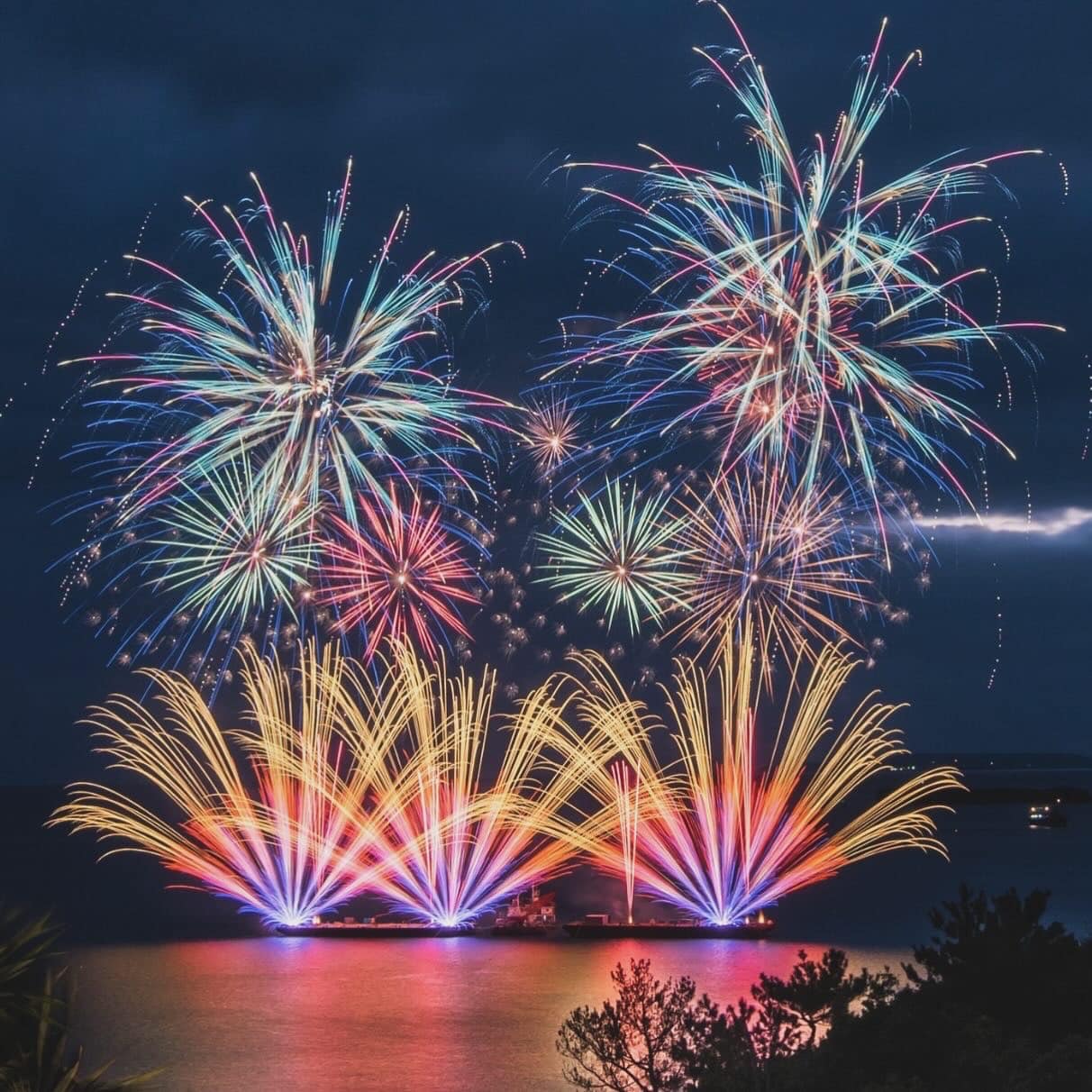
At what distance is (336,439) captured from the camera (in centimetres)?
3419

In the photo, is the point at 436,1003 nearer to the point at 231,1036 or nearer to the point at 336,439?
the point at 231,1036

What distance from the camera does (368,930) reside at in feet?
238

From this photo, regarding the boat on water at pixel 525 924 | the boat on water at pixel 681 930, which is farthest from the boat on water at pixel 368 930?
the boat on water at pixel 681 930

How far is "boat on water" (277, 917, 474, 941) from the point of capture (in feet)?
239

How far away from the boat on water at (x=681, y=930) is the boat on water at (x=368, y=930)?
6.12m

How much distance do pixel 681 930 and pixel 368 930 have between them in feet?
44.7

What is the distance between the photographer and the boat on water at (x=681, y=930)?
70.9m

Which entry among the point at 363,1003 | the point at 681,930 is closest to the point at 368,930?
the point at 681,930

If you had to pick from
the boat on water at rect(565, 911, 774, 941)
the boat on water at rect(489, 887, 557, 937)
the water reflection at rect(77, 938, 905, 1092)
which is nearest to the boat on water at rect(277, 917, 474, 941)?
the water reflection at rect(77, 938, 905, 1092)

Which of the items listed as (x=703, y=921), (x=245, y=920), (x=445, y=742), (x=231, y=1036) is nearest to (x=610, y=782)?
(x=445, y=742)

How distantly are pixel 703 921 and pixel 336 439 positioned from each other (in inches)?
1723

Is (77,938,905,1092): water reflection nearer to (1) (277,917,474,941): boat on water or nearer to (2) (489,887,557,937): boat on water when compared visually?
(1) (277,917,474,941): boat on water

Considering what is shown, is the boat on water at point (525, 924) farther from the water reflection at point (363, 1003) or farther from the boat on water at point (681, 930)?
the water reflection at point (363, 1003)

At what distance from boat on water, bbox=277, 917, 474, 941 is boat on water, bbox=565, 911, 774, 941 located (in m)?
6.12
